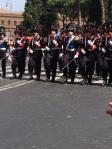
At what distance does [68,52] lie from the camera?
74.5 ft

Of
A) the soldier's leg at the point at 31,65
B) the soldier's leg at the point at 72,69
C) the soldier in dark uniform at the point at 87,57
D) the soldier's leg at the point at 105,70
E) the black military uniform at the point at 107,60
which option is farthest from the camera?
the soldier's leg at the point at 31,65

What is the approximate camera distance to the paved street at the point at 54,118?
10789 mm

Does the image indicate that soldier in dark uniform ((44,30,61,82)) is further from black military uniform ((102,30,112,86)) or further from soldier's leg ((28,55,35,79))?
black military uniform ((102,30,112,86))

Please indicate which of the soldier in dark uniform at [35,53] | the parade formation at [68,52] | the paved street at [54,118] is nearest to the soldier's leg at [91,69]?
the parade formation at [68,52]

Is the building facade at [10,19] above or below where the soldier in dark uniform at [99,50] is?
below

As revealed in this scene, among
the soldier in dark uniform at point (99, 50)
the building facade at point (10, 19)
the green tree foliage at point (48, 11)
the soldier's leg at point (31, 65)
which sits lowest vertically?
the building facade at point (10, 19)

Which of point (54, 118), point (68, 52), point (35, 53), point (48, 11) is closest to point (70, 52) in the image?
point (68, 52)

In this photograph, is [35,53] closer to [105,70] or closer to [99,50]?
[99,50]

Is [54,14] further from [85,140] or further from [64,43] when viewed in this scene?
[85,140]

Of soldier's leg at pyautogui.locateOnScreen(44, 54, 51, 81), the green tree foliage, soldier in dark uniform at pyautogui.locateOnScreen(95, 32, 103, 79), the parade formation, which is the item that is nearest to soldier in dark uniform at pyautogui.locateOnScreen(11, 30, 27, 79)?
the parade formation

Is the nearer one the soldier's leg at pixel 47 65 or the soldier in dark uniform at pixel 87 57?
the soldier in dark uniform at pixel 87 57

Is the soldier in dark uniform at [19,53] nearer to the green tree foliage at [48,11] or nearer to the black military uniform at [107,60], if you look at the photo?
the black military uniform at [107,60]

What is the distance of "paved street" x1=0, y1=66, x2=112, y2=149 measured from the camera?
10.8 meters

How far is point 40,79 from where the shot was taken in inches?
955
